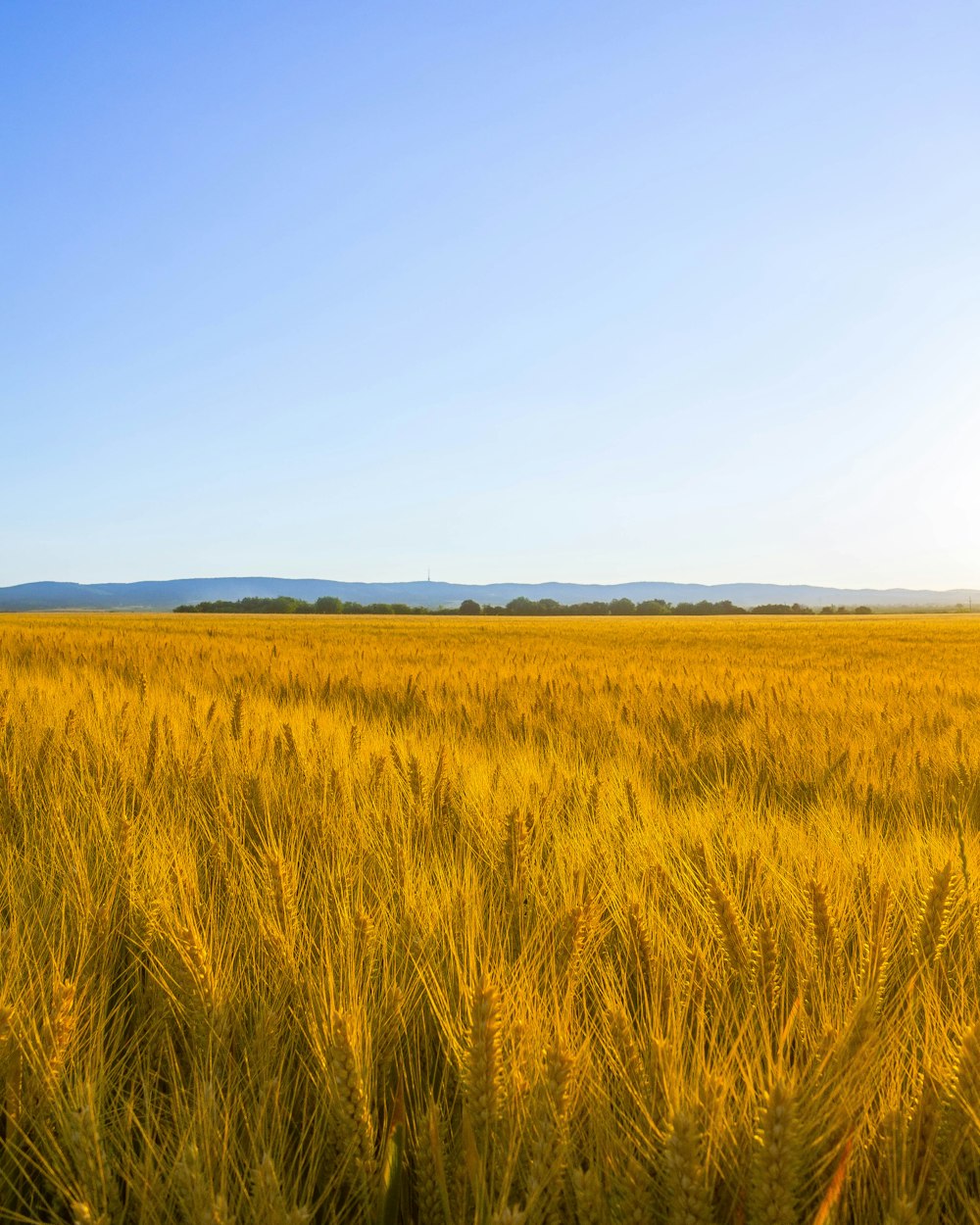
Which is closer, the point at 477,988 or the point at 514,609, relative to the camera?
the point at 477,988

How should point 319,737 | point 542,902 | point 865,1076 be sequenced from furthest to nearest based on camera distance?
point 319,737, point 542,902, point 865,1076

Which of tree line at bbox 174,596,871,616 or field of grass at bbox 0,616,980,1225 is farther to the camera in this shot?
tree line at bbox 174,596,871,616

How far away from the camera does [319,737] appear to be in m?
3.14

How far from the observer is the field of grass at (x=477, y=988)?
2.89 ft

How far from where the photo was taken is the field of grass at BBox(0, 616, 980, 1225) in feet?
2.89

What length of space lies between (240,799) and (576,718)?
206 centimetres

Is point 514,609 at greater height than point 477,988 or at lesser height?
greater

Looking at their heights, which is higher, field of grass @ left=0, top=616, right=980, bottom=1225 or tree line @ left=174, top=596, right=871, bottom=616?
tree line @ left=174, top=596, right=871, bottom=616

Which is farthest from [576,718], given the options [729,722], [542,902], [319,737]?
[542,902]

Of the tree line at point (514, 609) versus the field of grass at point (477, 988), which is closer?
the field of grass at point (477, 988)

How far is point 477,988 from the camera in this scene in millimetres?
1085

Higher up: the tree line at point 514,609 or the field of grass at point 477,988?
the tree line at point 514,609

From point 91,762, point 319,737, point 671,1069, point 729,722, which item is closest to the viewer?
point 671,1069

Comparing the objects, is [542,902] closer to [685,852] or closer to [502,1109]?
[685,852]
